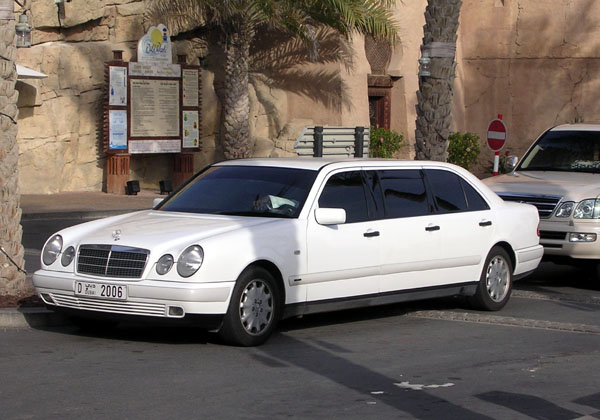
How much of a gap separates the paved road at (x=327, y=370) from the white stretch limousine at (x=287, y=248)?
34 centimetres

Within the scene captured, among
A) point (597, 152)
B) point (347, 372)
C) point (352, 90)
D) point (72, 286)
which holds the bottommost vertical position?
point (347, 372)

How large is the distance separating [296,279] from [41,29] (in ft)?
61.4

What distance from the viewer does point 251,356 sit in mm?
8281

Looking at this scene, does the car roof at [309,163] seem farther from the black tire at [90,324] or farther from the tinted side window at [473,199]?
the black tire at [90,324]

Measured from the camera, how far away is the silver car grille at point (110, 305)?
8289 millimetres

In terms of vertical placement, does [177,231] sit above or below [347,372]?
above

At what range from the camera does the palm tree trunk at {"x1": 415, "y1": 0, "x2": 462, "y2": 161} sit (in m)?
15.4

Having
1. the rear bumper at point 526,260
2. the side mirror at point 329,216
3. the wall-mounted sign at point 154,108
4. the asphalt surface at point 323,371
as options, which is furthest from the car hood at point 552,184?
the wall-mounted sign at point 154,108

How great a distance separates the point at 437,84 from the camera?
1544 cm

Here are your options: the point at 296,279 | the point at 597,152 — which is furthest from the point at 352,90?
the point at 296,279

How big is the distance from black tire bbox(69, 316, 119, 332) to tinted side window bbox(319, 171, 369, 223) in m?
2.19

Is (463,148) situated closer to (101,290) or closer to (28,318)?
(28,318)

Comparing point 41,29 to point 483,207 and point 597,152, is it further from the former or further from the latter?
point 483,207

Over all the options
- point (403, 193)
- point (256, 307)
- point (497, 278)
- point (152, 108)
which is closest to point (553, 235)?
point (497, 278)
